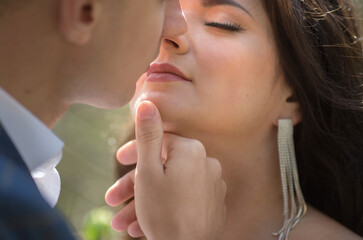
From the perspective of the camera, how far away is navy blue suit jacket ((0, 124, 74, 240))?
813 millimetres

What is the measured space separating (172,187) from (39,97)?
2.02 feet

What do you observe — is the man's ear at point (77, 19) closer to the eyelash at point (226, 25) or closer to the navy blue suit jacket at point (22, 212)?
the navy blue suit jacket at point (22, 212)

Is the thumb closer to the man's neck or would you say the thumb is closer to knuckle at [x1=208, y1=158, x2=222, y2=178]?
knuckle at [x1=208, y1=158, x2=222, y2=178]

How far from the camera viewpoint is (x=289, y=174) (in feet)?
6.77

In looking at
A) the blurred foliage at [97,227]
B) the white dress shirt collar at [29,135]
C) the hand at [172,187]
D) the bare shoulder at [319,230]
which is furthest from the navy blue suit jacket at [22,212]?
the blurred foliage at [97,227]

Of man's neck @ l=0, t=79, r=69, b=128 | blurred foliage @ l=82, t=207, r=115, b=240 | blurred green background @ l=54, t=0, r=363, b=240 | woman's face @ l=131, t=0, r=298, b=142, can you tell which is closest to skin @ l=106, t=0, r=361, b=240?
woman's face @ l=131, t=0, r=298, b=142

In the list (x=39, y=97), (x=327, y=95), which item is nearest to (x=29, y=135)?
(x=39, y=97)

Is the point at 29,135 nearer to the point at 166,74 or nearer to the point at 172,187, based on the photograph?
the point at 172,187

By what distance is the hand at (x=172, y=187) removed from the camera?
1626 mm

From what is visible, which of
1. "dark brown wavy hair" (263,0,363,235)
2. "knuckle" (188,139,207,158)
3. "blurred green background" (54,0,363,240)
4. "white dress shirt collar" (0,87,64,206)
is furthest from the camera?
"blurred green background" (54,0,363,240)

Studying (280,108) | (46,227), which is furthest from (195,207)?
(46,227)

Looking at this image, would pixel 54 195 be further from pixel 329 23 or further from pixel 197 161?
pixel 329 23

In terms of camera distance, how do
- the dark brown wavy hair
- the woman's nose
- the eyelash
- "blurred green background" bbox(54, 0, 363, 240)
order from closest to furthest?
the woman's nose, the eyelash, the dark brown wavy hair, "blurred green background" bbox(54, 0, 363, 240)

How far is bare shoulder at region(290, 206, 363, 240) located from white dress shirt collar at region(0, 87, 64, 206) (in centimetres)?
105
